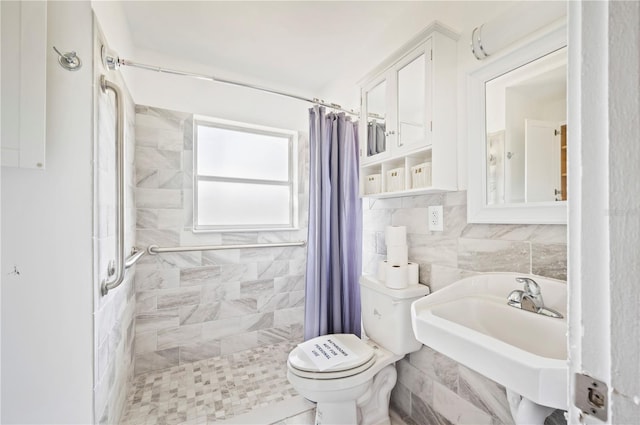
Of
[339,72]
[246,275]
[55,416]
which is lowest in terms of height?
[55,416]

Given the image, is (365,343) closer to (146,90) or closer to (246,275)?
(246,275)

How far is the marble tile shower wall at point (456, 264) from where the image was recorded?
3.43 feet

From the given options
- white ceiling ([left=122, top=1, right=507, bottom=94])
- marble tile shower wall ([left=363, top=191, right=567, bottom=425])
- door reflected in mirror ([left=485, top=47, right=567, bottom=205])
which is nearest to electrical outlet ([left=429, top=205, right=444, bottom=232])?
marble tile shower wall ([left=363, top=191, right=567, bottom=425])

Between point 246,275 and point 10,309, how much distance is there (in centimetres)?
141

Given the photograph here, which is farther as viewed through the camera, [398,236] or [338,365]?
[398,236]

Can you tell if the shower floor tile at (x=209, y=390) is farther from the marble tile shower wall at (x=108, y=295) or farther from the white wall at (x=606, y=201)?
the white wall at (x=606, y=201)

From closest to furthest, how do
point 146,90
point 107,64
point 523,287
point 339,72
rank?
point 523,287 → point 107,64 → point 146,90 → point 339,72

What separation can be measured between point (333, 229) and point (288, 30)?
1.37 metres

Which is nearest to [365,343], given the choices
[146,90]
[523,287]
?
[523,287]

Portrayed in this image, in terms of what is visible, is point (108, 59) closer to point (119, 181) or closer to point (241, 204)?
point (119, 181)

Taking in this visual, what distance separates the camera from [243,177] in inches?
92.6

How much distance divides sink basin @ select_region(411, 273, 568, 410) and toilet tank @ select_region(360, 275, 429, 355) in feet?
0.85

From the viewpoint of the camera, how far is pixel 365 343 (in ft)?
4.98

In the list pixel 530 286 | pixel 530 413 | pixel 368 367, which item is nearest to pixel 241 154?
pixel 368 367
